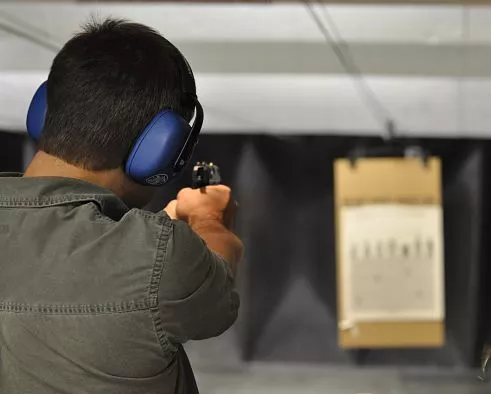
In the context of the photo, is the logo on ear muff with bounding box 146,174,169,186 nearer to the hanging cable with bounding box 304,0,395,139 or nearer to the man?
the man

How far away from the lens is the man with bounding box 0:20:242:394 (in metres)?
0.68

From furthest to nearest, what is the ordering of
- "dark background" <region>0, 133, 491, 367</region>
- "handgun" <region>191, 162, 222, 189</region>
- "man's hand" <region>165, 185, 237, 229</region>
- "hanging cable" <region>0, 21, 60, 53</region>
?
"dark background" <region>0, 133, 491, 367</region> < "hanging cable" <region>0, 21, 60, 53</region> < "handgun" <region>191, 162, 222, 189</region> < "man's hand" <region>165, 185, 237, 229</region>

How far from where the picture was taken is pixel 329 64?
2.59m

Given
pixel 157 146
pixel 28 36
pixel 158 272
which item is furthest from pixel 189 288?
pixel 28 36

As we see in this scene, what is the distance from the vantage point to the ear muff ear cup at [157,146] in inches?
31.0

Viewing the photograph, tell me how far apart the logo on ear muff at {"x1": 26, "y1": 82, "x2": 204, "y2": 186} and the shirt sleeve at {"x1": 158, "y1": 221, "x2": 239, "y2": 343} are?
130 mm

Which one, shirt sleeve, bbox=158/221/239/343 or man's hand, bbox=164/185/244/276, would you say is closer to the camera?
shirt sleeve, bbox=158/221/239/343

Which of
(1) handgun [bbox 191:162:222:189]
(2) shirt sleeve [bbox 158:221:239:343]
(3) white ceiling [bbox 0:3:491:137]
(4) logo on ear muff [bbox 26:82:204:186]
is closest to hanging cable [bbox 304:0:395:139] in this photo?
(3) white ceiling [bbox 0:3:491:137]

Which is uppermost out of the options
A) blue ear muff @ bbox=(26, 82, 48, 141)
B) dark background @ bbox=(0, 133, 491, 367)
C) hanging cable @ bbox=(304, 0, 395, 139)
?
hanging cable @ bbox=(304, 0, 395, 139)

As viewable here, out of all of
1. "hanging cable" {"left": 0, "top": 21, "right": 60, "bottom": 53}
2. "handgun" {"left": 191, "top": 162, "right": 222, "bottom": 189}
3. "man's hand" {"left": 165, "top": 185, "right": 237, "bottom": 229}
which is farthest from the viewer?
"hanging cable" {"left": 0, "top": 21, "right": 60, "bottom": 53}

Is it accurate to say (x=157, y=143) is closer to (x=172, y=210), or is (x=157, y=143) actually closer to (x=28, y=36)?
(x=172, y=210)

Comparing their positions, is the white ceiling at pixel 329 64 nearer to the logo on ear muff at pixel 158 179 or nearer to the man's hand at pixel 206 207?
the man's hand at pixel 206 207

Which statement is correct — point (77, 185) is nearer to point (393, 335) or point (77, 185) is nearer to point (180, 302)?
point (180, 302)

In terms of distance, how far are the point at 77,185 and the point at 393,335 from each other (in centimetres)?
209
